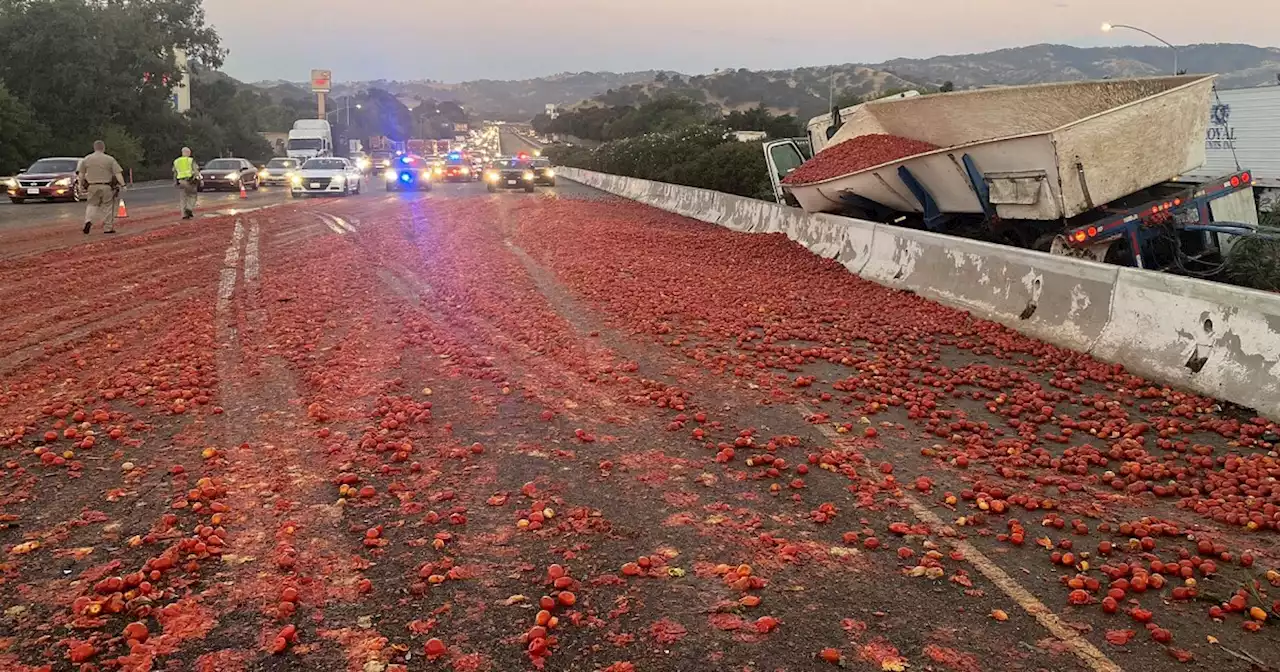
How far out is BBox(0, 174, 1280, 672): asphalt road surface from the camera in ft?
11.8

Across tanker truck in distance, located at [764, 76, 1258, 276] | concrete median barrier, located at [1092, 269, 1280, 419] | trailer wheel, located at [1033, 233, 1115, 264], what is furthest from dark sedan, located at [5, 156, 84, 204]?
concrete median barrier, located at [1092, 269, 1280, 419]

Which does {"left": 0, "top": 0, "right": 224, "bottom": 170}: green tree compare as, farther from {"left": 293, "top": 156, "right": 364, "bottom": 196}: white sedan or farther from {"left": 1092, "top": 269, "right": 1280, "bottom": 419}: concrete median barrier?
{"left": 1092, "top": 269, "right": 1280, "bottom": 419}: concrete median barrier

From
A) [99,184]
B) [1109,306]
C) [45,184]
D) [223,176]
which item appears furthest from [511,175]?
[1109,306]

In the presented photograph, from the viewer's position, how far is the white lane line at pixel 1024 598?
3490 millimetres

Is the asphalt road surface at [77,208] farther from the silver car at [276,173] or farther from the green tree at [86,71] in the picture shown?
the green tree at [86,71]

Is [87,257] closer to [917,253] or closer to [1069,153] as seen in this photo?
[917,253]

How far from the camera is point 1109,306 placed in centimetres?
811

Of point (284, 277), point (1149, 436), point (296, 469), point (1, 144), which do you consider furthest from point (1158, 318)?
point (1, 144)

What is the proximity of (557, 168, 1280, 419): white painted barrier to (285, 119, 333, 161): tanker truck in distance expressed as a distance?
143ft

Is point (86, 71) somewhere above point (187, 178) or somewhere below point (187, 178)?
above

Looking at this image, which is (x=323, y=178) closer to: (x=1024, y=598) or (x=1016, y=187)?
(x=1016, y=187)

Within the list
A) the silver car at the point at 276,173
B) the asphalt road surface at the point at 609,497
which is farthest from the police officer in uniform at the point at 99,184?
the silver car at the point at 276,173

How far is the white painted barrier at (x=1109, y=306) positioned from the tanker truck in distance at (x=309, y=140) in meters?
43.5

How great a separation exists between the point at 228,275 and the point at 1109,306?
37.6 ft
